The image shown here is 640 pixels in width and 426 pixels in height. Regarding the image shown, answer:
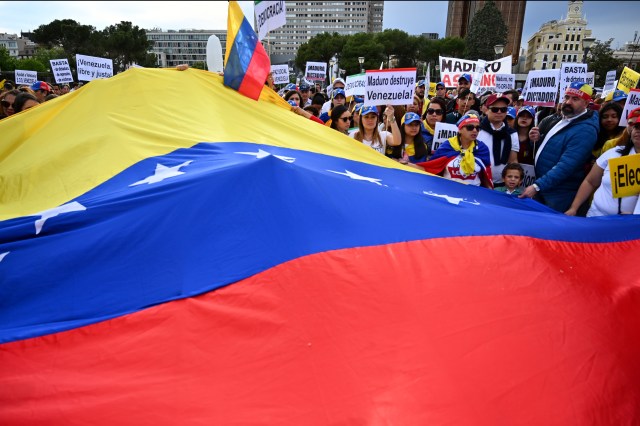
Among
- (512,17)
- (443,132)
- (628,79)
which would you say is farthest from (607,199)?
(512,17)

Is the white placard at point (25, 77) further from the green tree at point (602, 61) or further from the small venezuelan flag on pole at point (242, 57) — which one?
the green tree at point (602, 61)

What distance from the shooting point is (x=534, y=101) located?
21.9 ft

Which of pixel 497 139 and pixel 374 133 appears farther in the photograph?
pixel 374 133

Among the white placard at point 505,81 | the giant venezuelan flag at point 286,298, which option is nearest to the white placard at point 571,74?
the white placard at point 505,81

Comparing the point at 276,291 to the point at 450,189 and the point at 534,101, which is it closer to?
the point at 450,189

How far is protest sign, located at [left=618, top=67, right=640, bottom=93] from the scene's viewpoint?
6.89 m

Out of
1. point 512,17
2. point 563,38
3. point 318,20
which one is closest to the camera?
point 563,38

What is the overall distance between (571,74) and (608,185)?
16.4ft

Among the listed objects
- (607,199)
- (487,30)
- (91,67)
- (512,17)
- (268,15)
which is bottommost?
(607,199)

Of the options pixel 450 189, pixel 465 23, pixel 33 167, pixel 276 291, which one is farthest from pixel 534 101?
pixel 465 23

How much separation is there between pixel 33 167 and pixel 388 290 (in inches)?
108

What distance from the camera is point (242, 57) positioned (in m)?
4.34

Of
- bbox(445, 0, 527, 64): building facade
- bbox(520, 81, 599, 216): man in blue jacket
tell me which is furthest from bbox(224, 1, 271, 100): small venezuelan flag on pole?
bbox(445, 0, 527, 64): building facade

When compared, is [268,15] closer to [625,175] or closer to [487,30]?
[625,175]
